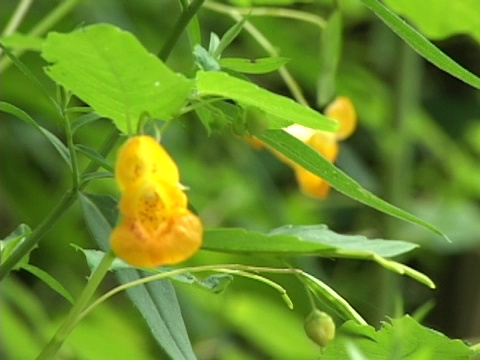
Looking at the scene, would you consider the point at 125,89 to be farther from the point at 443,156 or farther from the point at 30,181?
the point at 443,156

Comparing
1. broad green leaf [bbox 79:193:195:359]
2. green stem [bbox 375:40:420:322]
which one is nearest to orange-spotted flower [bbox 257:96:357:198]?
broad green leaf [bbox 79:193:195:359]

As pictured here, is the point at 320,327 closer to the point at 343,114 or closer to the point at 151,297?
the point at 151,297

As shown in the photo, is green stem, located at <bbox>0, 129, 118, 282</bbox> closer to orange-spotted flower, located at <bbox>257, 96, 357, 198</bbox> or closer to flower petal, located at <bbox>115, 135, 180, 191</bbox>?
flower petal, located at <bbox>115, 135, 180, 191</bbox>

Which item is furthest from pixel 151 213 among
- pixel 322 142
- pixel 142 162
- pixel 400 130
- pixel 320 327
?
pixel 400 130

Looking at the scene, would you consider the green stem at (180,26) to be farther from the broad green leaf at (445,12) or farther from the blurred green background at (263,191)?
the blurred green background at (263,191)

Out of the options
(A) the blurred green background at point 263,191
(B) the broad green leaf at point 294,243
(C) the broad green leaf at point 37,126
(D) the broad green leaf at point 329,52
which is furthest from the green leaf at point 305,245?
(A) the blurred green background at point 263,191
